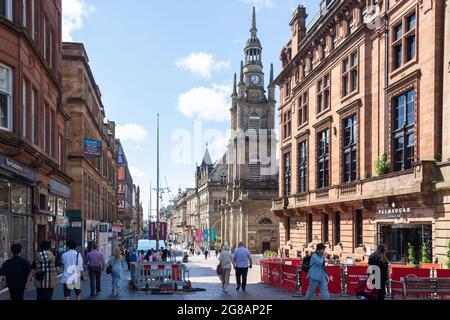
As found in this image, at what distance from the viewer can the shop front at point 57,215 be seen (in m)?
25.6

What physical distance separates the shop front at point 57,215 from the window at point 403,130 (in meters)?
17.2

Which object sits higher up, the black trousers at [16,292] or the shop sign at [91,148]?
the shop sign at [91,148]

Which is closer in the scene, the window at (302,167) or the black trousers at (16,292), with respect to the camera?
the black trousers at (16,292)

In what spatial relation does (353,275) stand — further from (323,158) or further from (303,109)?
(303,109)

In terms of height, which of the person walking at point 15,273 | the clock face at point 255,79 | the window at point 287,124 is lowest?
the person walking at point 15,273

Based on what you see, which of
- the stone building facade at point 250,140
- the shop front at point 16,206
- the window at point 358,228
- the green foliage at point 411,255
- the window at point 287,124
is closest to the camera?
the shop front at point 16,206

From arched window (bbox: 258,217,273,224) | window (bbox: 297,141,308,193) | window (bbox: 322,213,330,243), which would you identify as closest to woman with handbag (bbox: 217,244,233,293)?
window (bbox: 322,213,330,243)

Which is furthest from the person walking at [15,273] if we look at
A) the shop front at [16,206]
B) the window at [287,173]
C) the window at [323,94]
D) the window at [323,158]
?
the window at [287,173]

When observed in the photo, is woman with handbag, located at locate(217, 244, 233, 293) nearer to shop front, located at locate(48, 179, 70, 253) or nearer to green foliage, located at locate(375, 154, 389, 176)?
shop front, located at locate(48, 179, 70, 253)

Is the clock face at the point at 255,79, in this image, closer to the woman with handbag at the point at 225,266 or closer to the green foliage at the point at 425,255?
the green foliage at the point at 425,255

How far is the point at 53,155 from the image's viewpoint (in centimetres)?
2670

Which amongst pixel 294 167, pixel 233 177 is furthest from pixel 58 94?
pixel 233 177

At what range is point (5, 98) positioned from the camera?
17891 millimetres
